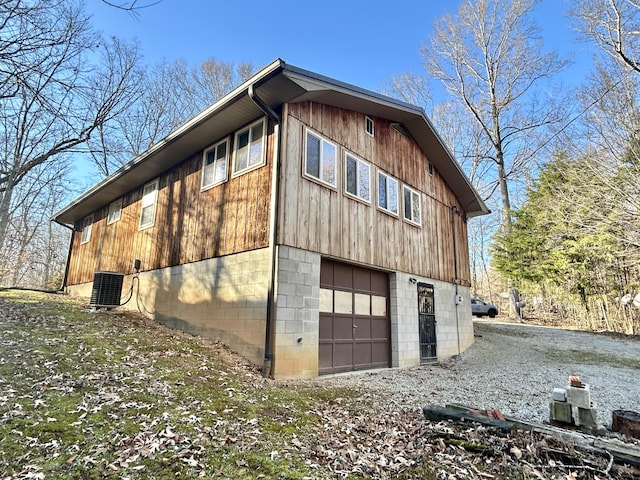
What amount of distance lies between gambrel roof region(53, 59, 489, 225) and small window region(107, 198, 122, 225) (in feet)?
0.77

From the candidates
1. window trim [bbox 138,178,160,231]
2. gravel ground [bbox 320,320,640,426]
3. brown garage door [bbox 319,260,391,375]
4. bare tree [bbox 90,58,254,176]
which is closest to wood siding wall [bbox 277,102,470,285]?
brown garage door [bbox 319,260,391,375]

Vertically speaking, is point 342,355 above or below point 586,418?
above

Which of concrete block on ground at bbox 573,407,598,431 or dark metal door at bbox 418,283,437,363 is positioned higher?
dark metal door at bbox 418,283,437,363

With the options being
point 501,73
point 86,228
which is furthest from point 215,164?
point 501,73

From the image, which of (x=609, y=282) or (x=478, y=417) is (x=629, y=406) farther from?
(x=609, y=282)

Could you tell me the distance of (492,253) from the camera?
20.1m

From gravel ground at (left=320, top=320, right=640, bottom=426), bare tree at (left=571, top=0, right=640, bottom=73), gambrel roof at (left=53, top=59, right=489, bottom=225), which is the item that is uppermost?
bare tree at (left=571, top=0, right=640, bottom=73)

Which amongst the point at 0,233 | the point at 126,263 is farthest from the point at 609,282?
the point at 0,233

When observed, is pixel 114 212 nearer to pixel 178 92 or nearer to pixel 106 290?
pixel 106 290

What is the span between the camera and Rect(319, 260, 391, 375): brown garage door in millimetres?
7395

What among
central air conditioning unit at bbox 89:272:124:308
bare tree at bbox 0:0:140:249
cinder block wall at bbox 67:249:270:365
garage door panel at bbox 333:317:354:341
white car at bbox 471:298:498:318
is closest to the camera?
bare tree at bbox 0:0:140:249

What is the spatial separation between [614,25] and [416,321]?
13230 mm

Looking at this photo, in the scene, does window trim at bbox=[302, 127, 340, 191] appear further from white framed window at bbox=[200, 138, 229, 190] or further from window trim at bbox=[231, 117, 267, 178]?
white framed window at bbox=[200, 138, 229, 190]

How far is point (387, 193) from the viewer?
9609 millimetres
